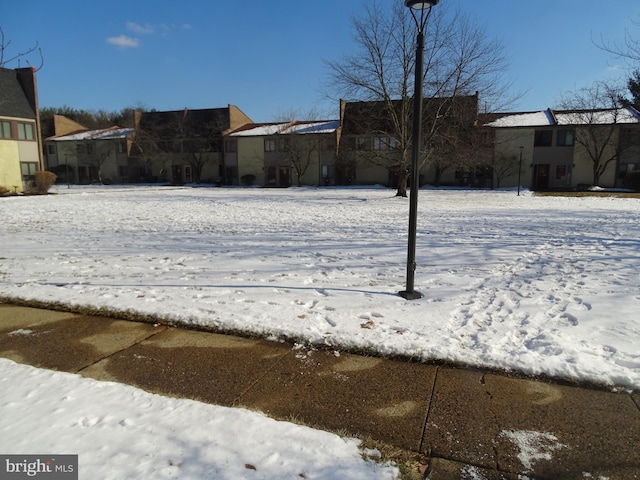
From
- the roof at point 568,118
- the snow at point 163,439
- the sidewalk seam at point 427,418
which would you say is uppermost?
the roof at point 568,118

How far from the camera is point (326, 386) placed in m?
3.20

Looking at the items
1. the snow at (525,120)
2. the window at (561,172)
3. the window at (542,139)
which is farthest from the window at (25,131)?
the window at (561,172)

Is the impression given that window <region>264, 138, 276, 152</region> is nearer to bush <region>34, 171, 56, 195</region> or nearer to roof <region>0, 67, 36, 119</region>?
roof <region>0, 67, 36, 119</region>

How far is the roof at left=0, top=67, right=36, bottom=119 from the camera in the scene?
34469 millimetres

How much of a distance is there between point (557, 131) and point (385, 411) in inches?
1670

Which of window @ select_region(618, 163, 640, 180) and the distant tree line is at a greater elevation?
the distant tree line

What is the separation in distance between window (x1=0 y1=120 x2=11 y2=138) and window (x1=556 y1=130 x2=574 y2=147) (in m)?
48.8

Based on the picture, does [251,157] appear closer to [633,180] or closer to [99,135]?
[99,135]

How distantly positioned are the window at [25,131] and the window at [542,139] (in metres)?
46.2

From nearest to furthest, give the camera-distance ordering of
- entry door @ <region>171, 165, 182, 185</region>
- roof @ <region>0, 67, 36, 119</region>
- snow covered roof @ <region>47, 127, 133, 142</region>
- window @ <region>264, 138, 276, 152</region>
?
roof @ <region>0, 67, 36, 119</region> → window @ <region>264, 138, 276, 152</region> → entry door @ <region>171, 165, 182, 185</region> → snow covered roof @ <region>47, 127, 133, 142</region>

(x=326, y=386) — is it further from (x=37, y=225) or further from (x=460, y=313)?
(x=37, y=225)

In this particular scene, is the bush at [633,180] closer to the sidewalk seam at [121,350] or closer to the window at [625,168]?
the window at [625,168]

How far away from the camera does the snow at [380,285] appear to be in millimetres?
3863

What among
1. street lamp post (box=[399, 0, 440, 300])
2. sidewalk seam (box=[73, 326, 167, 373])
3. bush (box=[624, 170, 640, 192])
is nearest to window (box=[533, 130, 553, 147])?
bush (box=[624, 170, 640, 192])
